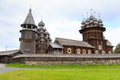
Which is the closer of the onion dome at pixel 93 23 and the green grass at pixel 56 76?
the green grass at pixel 56 76

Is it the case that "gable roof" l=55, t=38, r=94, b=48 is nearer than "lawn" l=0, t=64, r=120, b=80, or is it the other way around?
"lawn" l=0, t=64, r=120, b=80

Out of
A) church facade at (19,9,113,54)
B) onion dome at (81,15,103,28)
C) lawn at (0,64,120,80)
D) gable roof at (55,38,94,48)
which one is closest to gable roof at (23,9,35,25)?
church facade at (19,9,113,54)

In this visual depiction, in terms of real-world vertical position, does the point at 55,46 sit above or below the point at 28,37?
below

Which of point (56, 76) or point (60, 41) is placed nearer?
point (56, 76)

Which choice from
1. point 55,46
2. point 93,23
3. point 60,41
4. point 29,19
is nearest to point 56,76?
point 55,46

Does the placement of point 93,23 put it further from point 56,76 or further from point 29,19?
point 56,76


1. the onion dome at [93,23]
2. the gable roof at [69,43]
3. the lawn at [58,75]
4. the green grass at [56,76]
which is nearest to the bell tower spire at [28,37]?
the gable roof at [69,43]

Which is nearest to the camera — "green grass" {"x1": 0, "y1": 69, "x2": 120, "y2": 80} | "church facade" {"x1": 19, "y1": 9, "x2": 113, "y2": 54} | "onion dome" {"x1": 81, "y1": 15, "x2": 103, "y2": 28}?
"green grass" {"x1": 0, "y1": 69, "x2": 120, "y2": 80}

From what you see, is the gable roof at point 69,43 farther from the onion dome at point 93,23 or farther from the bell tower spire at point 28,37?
the onion dome at point 93,23

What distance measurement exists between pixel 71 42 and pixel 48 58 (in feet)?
59.7

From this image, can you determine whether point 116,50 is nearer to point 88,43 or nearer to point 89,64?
point 88,43

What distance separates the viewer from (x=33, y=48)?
163ft

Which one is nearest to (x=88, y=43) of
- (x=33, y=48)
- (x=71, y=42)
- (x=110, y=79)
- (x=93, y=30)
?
(x=93, y=30)

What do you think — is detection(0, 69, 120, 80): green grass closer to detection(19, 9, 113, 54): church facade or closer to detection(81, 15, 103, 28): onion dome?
detection(19, 9, 113, 54): church facade
